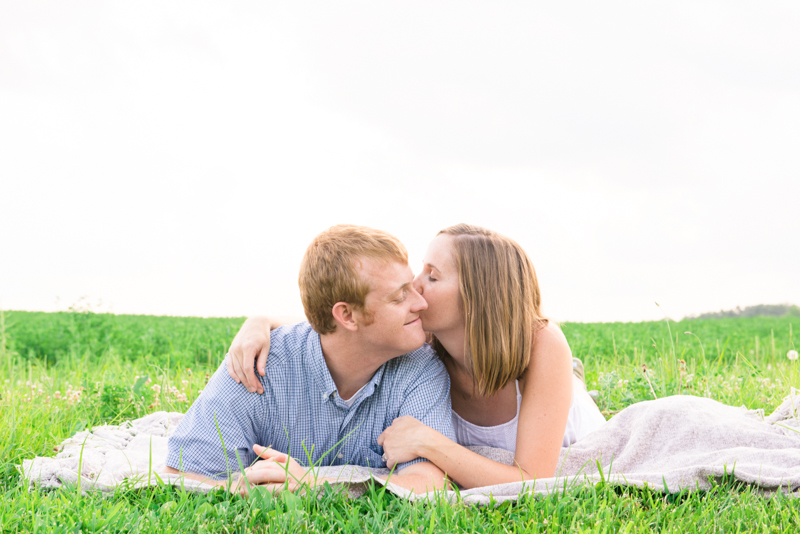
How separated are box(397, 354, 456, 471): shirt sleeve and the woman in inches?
3.6

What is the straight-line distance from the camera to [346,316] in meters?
3.25

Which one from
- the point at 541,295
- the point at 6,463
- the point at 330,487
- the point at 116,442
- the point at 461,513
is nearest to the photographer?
the point at 461,513

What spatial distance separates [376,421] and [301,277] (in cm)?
95

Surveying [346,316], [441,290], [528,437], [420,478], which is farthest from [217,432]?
[528,437]

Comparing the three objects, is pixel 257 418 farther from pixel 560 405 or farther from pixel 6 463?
pixel 6 463

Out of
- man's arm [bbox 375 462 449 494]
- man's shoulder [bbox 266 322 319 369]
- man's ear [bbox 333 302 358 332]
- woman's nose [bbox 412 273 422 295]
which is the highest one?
woman's nose [bbox 412 273 422 295]

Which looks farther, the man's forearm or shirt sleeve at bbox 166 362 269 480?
shirt sleeve at bbox 166 362 269 480

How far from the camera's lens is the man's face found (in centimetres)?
316

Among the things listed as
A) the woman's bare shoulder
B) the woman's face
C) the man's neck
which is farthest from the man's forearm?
the woman's bare shoulder

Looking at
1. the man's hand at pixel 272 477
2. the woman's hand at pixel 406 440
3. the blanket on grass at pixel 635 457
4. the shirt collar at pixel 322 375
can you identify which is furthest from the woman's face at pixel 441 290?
the man's hand at pixel 272 477

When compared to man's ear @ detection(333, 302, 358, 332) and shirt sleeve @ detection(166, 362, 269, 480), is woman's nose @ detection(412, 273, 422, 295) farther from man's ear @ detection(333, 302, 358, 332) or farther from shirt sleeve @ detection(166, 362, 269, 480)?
shirt sleeve @ detection(166, 362, 269, 480)

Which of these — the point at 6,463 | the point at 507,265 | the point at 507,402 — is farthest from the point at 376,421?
the point at 6,463

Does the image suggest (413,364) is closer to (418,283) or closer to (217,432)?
(418,283)

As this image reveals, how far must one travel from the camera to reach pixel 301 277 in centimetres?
338
